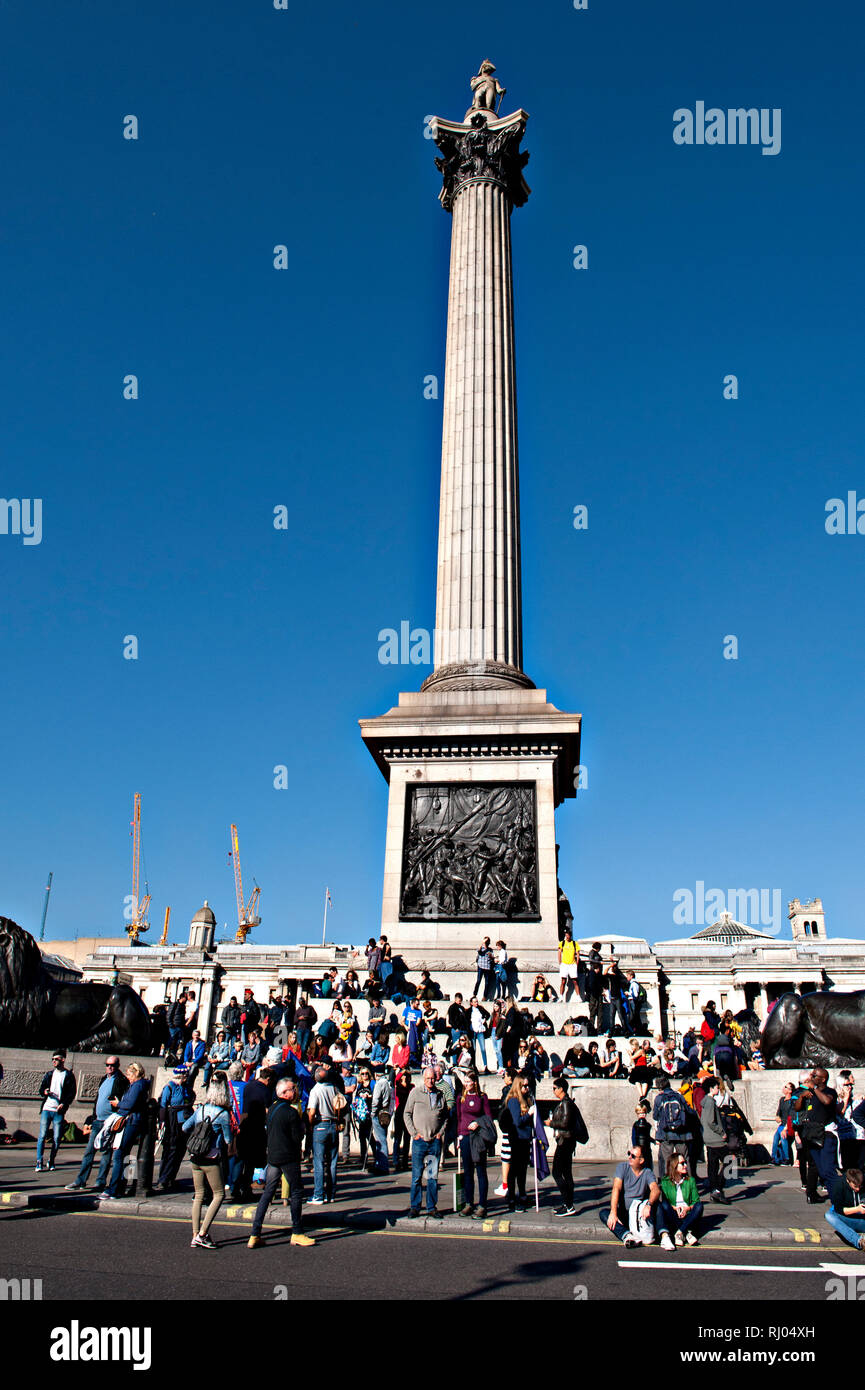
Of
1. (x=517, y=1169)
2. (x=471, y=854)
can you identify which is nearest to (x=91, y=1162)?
(x=517, y=1169)

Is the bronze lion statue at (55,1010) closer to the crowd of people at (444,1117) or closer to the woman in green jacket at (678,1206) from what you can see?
the crowd of people at (444,1117)

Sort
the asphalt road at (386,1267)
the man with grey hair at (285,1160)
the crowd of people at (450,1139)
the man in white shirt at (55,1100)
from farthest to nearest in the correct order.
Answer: the man in white shirt at (55,1100) → the crowd of people at (450,1139) → the man with grey hair at (285,1160) → the asphalt road at (386,1267)

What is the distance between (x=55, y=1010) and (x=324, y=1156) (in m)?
11.0

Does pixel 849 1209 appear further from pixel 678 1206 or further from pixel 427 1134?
pixel 427 1134

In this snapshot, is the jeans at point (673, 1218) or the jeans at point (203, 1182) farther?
the jeans at point (673, 1218)

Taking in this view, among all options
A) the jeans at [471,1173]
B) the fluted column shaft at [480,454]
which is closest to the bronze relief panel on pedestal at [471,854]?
the fluted column shaft at [480,454]

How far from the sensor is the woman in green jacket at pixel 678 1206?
10047 mm

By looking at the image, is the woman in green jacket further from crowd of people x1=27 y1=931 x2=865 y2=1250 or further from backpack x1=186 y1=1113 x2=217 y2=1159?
backpack x1=186 y1=1113 x2=217 y2=1159

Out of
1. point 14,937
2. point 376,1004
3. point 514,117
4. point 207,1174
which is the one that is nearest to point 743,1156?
point 376,1004

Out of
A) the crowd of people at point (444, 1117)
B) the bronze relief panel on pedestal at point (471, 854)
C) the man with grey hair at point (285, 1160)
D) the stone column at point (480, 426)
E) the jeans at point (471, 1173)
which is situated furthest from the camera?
the stone column at point (480, 426)

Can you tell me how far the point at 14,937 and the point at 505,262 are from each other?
28641 mm

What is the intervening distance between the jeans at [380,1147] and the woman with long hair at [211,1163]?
16.2 feet
